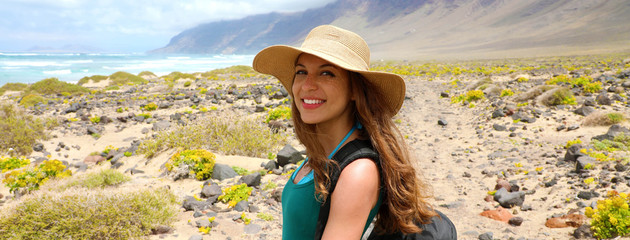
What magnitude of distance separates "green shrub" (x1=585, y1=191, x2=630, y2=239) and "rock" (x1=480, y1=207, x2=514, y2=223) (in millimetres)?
1016

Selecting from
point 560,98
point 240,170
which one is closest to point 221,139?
point 240,170

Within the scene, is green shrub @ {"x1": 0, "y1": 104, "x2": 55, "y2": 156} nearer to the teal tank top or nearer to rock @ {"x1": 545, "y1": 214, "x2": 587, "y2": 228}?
the teal tank top

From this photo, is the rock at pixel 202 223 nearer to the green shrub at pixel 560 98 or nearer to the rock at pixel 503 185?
the rock at pixel 503 185

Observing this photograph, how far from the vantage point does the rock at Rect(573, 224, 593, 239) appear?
3.90 m

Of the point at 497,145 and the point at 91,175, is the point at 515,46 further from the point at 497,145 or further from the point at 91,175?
the point at 91,175

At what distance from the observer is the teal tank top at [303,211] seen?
1.86 m

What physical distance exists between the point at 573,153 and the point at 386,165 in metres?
6.25

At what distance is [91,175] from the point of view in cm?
605

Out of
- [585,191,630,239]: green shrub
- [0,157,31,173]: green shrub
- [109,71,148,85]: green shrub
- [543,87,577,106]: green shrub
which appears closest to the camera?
[585,191,630,239]: green shrub

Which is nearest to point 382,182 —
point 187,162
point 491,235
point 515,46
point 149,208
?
point 491,235

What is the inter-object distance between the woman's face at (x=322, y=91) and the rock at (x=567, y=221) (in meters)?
3.93

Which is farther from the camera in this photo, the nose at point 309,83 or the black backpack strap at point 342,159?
the nose at point 309,83

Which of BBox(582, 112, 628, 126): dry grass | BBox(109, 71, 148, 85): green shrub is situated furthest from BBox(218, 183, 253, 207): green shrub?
BBox(109, 71, 148, 85): green shrub

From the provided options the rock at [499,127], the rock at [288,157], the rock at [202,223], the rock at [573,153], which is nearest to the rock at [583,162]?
the rock at [573,153]
